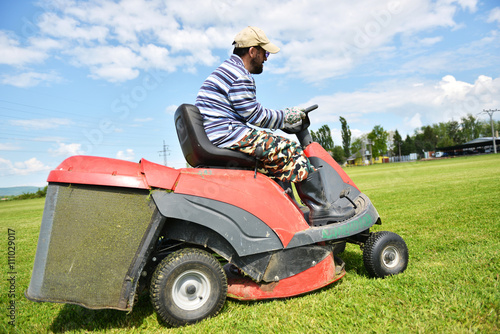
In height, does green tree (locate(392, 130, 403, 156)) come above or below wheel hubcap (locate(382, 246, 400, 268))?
above

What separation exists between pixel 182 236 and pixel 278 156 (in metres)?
1.03

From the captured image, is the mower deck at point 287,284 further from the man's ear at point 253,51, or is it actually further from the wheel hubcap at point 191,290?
the man's ear at point 253,51

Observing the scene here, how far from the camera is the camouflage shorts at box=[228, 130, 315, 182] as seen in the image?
9.23 ft

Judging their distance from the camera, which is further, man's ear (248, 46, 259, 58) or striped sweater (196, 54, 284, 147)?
man's ear (248, 46, 259, 58)

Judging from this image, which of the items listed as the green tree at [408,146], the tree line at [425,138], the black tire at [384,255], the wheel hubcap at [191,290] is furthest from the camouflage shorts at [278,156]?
the green tree at [408,146]

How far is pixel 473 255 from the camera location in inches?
140

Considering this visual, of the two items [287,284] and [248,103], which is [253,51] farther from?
[287,284]

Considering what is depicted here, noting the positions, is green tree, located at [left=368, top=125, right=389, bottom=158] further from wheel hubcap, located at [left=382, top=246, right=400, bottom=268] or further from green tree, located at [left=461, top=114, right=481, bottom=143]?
wheel hubcap, located at [left=382, top=246, right=400, bottom=268]

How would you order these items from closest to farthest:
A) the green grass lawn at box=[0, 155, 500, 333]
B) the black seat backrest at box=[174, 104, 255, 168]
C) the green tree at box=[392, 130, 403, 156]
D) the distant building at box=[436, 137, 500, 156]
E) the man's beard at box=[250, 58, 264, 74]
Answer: the green grass lawn at box=[0, 155, 500, 333] → the black seat backrest at box=[174, 104, 255, 168] → the man's beard at box=[250, 58, 264, 74] → the distant building at box=[436, 137, 500, 156] → the green tree at box=[392, 130, 403, 156]

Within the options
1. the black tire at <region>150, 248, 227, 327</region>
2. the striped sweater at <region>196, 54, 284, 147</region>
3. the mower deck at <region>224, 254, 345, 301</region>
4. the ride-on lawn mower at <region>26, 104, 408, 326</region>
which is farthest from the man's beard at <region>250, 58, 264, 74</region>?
the mower deck at <region>224, 254, 345, 301</region>

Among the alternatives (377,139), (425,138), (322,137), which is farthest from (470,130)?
(322,137)

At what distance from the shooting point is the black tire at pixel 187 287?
2.41m

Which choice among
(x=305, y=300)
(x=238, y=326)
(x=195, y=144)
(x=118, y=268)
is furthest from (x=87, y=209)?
(x=305, y=300)

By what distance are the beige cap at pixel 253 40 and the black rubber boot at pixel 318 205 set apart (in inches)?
48.5
